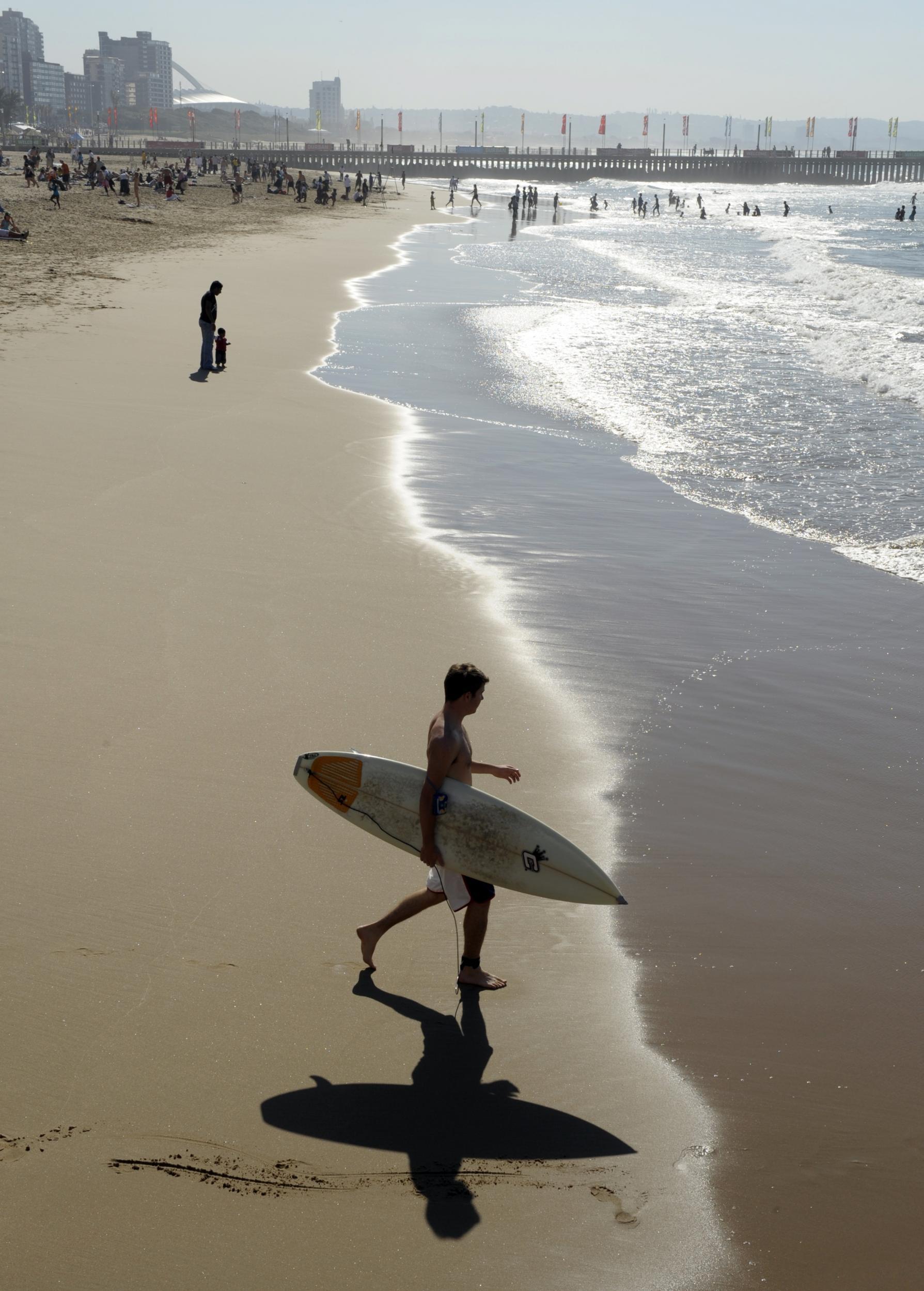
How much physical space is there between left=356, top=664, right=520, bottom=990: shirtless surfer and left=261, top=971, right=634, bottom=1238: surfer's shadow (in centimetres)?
47

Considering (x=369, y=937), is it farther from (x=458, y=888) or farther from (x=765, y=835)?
(x=765, y=835)

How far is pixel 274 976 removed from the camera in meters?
4.16

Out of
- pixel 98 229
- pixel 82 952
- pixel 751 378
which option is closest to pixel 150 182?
pixel 98 229

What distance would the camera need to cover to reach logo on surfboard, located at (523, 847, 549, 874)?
4184 mm

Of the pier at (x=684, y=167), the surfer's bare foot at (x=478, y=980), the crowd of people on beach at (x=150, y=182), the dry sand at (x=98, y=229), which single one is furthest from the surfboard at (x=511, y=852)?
the pier at (x=684, y=167)

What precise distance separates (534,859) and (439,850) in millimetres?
351

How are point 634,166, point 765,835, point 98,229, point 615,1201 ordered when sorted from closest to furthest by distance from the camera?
point 615,1201, point 765,835, point 98,229, point 634,166

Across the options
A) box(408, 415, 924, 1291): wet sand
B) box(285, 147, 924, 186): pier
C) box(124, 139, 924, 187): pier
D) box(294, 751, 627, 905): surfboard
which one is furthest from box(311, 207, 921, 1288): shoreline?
box(285, 147, 924, 186): pier

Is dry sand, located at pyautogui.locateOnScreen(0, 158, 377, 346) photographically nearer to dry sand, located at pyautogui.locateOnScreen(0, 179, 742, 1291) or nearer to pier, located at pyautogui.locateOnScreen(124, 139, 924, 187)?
dry sand, located at pyautogui.locateOnScreen(0, 179, 742, 1291)

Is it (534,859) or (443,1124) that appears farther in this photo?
(534,859)

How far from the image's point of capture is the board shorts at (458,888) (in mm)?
4152

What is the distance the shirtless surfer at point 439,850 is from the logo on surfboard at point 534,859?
6.5 inches

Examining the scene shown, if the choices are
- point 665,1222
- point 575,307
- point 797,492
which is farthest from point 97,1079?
point 575,307

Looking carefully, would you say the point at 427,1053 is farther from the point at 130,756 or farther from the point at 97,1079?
the point at 130,756
